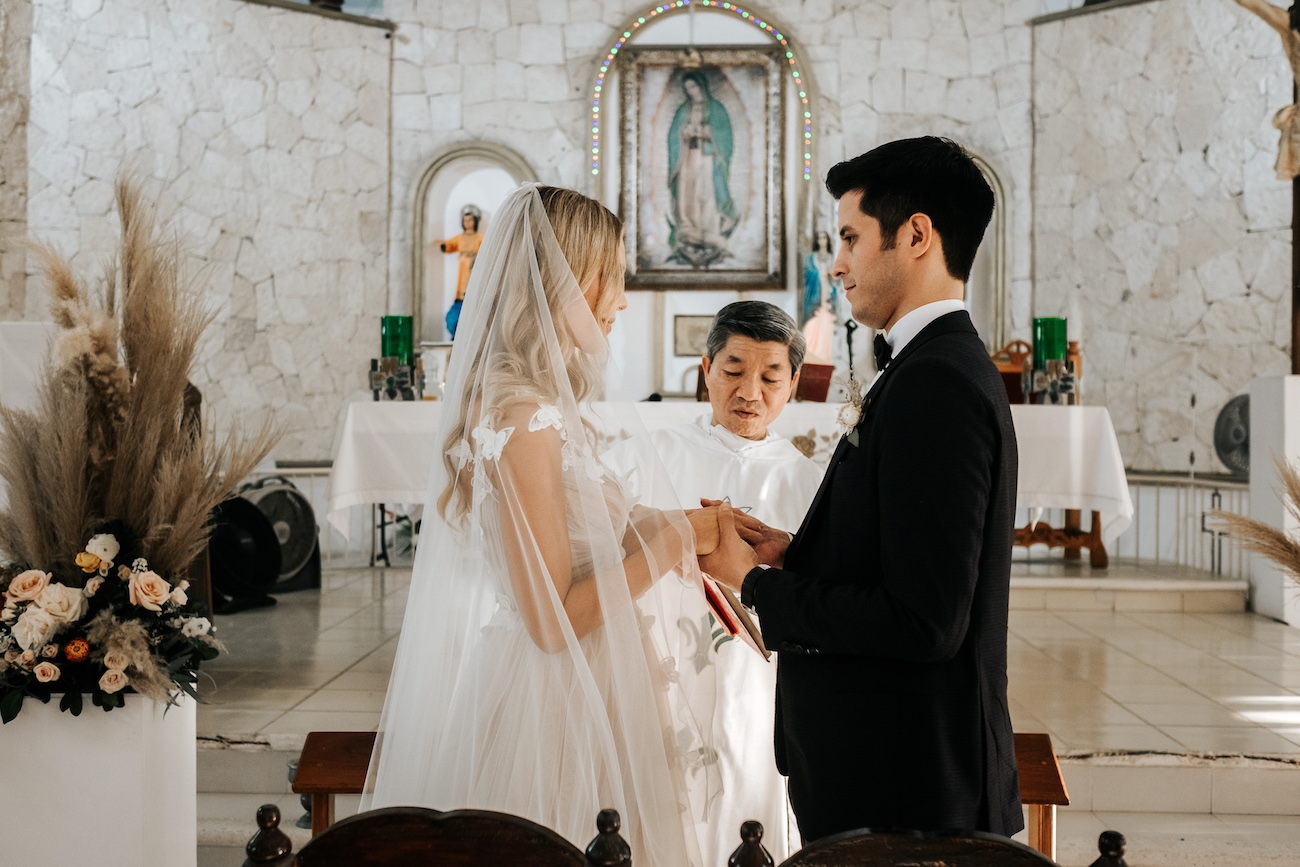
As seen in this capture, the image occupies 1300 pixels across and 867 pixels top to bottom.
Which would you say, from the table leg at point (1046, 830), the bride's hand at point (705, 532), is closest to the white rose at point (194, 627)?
the bride's hand at point (705, 532)

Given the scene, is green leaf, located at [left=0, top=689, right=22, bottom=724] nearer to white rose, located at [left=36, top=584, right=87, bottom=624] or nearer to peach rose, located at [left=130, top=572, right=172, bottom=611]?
white rose, located at [left=36, top=584, right=87, bottom=624]

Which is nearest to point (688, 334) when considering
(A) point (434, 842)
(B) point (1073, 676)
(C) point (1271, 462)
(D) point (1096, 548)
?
(D) point (1096, 548)

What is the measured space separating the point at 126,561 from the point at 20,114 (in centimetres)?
580

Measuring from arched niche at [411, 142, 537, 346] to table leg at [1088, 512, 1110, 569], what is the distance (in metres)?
5.48

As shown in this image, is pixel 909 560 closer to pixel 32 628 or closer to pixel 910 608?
pixel 910 608

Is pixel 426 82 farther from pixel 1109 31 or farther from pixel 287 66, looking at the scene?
pixel 1109 31

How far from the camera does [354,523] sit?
28.7ft

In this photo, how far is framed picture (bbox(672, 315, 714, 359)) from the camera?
29.9 feet

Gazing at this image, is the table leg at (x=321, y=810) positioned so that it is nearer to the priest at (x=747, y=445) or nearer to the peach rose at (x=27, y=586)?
the peach rose at (x=27, y=586)

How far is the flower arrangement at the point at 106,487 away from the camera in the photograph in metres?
1.91

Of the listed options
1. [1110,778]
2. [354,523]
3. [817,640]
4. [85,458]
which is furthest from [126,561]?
[354,523]

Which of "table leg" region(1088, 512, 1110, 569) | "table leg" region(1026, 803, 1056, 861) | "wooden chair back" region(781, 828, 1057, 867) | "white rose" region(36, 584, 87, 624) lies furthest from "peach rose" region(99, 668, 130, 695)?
"table leg" region(1088, 512, 1110, 569)

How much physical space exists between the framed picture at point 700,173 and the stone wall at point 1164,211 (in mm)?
2408

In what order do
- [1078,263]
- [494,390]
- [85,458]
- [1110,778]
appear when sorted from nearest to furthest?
[494,390] → [85,458] → [1110,778] → [1078,263]
